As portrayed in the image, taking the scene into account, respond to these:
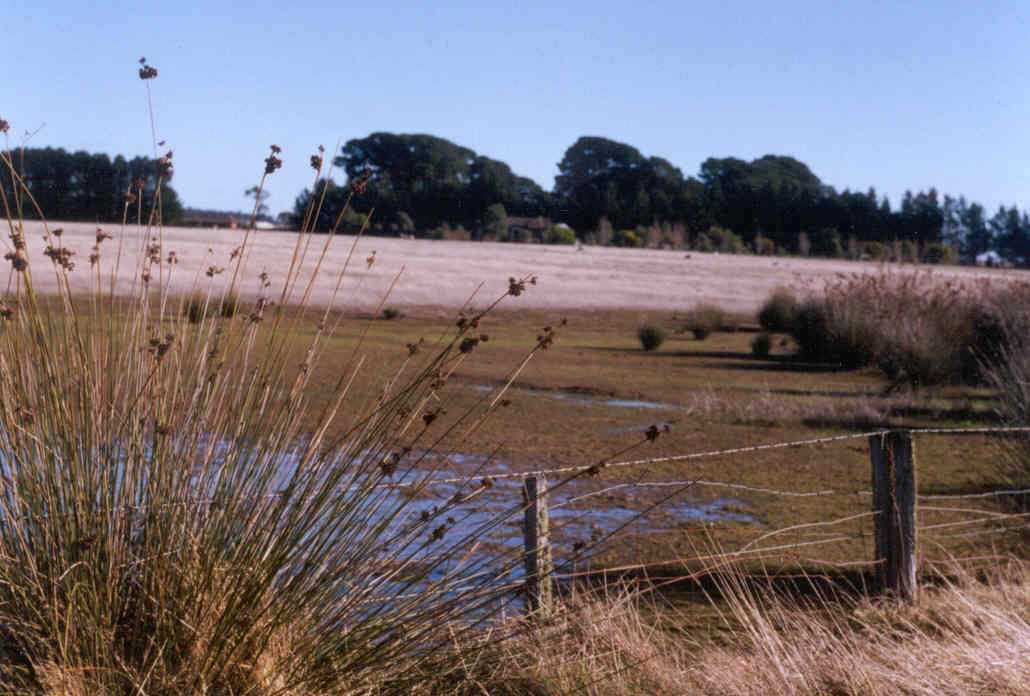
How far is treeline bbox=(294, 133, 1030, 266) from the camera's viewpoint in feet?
114

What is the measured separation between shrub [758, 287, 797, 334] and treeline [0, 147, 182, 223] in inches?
1020

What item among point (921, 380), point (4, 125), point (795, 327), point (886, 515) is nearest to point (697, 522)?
point (886, 515)

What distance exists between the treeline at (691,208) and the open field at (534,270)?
1.08 meters

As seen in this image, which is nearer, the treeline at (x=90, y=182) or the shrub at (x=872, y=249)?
the treeline at (x=90, y=182)

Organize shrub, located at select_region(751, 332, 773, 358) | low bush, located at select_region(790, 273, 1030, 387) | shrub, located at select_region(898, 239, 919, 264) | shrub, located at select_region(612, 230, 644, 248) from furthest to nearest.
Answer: shrub, located at select_region(612, 230, 644, 248) → shrub, located at select_region(898, 239, 919, 264) → shrub, located at select_region(751, 332, 773, 358) → low bush, located at select_region(790, 273, 1030, 387)

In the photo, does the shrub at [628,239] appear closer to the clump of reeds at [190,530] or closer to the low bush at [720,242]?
the low bush at [720,242]

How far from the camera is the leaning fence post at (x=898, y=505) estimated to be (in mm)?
8016

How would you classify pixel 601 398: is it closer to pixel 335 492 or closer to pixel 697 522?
pixel 697 522

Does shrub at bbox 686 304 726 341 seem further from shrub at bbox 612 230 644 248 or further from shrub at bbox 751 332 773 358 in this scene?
shrub at bbox 612 230 644 248

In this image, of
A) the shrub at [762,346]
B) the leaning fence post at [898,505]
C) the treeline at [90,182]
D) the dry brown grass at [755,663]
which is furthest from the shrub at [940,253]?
the dry brown grass at [755,663]

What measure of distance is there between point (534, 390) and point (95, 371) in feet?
59.5

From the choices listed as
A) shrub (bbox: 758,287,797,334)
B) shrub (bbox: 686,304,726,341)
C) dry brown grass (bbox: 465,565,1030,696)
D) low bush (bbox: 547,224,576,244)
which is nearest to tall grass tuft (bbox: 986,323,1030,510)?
dry brown grass (bbox: 465,565,1030,696)

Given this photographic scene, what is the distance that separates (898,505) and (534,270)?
37342 millimetres

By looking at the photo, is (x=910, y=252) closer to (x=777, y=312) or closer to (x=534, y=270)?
(x=777, y=312)
